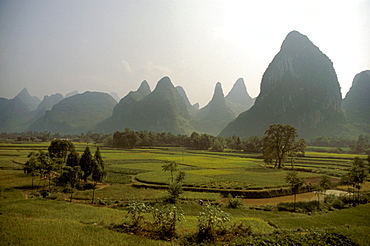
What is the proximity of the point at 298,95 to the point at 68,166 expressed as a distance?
589ft

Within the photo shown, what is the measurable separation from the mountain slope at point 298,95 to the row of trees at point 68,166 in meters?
151

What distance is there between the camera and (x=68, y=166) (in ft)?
86.4

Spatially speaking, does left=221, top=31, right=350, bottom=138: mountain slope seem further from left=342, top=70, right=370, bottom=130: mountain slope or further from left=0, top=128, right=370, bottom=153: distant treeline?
left=0, top=128, right=370, bottom=153: distant treeline

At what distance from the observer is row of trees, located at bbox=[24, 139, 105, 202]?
25141 millimetres

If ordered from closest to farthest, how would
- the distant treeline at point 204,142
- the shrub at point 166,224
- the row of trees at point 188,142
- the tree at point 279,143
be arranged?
the shrub at point 166,224, the tree at point 279,143, the distant treeline at point 204,142, the row of trees at point 188,142

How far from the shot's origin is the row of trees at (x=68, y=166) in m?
25.1

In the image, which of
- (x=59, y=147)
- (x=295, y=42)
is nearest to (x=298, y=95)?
(x=295, y=42)

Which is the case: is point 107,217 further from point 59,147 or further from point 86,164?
point 59,147

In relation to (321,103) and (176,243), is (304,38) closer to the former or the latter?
(321,103)

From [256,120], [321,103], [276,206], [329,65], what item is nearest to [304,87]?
[321,103]

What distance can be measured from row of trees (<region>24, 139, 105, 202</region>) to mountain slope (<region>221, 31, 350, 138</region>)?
151469 millimetres

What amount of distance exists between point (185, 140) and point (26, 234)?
10255 centimetres

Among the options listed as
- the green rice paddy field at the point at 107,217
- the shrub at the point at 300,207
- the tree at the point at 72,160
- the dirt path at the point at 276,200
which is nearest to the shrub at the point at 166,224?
the green rice paddy field at the point at 107,217

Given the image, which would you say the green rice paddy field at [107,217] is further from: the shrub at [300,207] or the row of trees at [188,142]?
the row of trees at [188,142]
